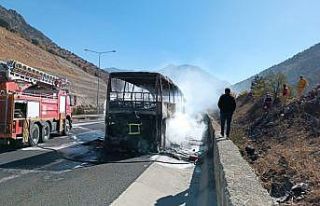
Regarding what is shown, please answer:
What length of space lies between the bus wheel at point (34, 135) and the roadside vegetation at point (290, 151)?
8324 millimetres

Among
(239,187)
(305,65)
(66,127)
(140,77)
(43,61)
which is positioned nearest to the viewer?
(239,187)

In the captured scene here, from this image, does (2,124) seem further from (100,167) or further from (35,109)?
(100,167)

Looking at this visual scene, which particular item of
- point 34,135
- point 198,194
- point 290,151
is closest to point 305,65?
point 34,135

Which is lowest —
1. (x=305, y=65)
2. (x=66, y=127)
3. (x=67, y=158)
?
(x=67, y=158)

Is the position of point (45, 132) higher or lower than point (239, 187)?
higher

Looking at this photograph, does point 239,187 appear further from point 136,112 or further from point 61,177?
point 136,112

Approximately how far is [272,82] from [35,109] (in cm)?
Answer: 2575

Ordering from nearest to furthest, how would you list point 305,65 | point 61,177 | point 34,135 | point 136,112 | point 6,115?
point 61,177, point 6,115, point 136,112, point 34,135, point 305,65

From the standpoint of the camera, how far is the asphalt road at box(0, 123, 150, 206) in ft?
32.6

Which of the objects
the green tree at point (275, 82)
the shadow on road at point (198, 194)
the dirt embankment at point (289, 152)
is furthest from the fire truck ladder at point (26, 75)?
the green tree at point (275, 82)

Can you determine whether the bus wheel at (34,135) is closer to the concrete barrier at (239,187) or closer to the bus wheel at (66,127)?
the bus wheel at (66,127)

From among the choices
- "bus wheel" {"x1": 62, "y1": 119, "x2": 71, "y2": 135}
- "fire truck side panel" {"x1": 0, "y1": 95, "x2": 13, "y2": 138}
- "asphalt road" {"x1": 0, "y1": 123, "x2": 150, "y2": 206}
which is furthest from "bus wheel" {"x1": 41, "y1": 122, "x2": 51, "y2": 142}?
"fire truck side panel" {"x1": 0, "y1": 95, "x2": 13, "y2": 138}

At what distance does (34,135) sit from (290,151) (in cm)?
1059

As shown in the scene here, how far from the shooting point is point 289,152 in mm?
14828
